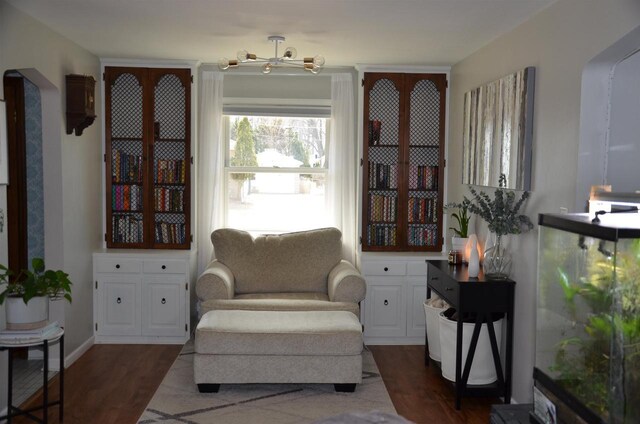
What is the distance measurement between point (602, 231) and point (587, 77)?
145 centimetres

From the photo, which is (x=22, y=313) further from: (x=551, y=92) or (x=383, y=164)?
(x=383, y=164)

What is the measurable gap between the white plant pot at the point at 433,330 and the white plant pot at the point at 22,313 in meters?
2.65

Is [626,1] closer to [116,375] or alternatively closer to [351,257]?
[351,257]

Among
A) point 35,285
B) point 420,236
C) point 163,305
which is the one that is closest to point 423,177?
point 420,236

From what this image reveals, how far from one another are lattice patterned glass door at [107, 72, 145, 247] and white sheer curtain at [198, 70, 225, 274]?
1.72 ft

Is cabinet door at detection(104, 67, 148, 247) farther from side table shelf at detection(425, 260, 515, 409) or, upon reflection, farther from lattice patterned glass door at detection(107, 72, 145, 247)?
side table shelf at detection(425, 260, 515, 409)

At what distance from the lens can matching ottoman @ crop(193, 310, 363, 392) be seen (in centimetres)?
446

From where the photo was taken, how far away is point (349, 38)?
4.86 m

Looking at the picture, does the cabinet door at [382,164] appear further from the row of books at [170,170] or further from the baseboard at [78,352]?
the baseboard at [78,352]

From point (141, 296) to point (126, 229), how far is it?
0.69 m

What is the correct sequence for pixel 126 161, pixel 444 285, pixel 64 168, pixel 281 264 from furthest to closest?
pixel 126 161 → pixel 281 264 → pixel 64 168 → pixel 444 285

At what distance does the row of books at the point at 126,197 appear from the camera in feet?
19.9

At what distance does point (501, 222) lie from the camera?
13.7 feet

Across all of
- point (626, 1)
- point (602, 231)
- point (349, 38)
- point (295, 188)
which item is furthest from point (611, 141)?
point (295, 188)
